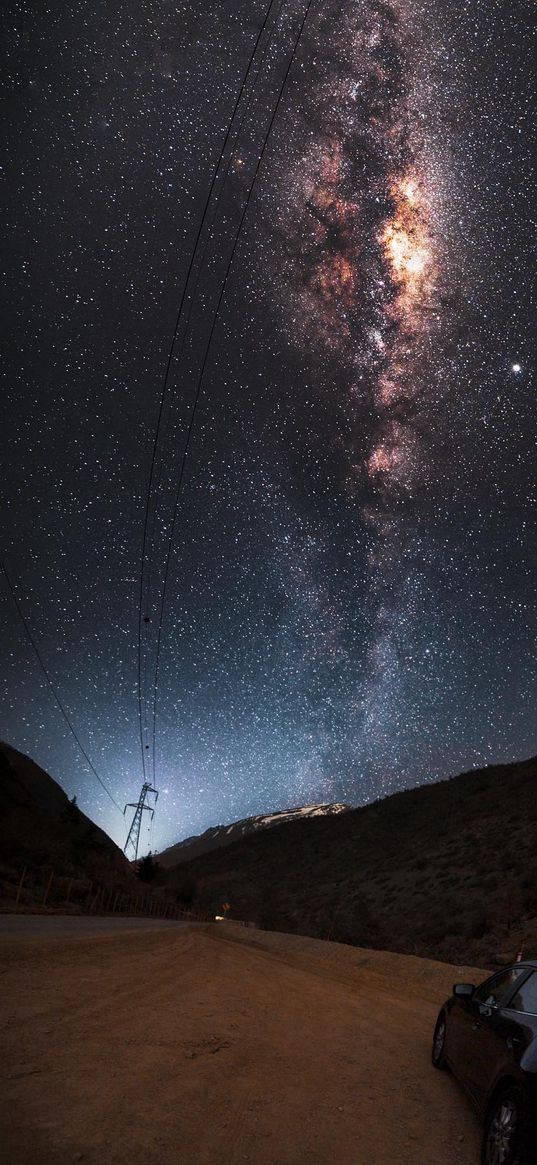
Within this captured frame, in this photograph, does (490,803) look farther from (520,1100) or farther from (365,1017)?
(520,1100)

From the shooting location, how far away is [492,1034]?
175 inches

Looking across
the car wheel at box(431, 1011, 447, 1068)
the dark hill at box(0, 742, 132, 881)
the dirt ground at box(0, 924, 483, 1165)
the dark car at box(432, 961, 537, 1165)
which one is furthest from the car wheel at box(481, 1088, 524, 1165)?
the dark hill at box(0, 742, 132, 881)

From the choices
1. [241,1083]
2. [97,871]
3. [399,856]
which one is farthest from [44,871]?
[241,1083]

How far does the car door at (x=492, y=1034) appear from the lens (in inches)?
159

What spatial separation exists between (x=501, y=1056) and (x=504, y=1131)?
0.41m

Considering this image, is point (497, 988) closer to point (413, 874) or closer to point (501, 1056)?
point (501, 1056)

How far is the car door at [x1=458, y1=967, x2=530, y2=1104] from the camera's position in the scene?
405 cm

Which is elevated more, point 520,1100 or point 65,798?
point 520,1100

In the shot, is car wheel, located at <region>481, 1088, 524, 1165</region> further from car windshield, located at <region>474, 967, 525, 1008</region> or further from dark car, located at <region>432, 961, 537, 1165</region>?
car windshield, located at <region>474, 967, 525, 1008</region>

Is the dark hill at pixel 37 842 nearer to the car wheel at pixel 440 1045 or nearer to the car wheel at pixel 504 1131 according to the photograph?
the car wheel at pixel 440 1045

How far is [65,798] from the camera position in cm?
11381

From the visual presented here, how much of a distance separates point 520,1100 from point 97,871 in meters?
61.8

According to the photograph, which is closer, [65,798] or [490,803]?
[490,803]

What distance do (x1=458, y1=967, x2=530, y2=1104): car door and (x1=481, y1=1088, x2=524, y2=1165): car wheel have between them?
160 mm
